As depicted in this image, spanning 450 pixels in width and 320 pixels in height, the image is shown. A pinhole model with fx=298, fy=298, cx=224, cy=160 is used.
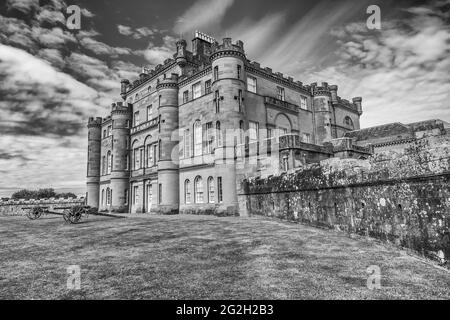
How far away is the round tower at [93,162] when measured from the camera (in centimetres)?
4147

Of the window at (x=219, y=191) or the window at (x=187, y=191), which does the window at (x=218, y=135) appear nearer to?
the window at (x=219, y=191)

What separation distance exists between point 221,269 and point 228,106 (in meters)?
18.7

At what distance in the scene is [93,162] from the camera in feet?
139

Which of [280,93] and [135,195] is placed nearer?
[280,93]

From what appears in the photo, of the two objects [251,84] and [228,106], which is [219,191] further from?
[251,84]

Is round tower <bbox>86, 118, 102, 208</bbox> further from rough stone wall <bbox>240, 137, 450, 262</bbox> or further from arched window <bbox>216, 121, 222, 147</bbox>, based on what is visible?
rough stone wall <bbox>240, 137, 450, 262</bbox>

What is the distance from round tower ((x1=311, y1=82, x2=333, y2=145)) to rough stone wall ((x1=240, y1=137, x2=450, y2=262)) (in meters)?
22.0

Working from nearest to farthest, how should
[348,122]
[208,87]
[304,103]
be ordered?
1. [208,87]
2. [304,103]
3. [348,122]

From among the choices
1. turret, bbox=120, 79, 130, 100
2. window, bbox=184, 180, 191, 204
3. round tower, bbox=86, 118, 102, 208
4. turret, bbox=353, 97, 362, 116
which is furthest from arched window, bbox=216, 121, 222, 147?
round tower, bbox=86, 118, 102, 208

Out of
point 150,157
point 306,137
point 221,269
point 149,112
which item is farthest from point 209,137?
point 221,269

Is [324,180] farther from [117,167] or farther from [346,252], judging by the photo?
[117,167]

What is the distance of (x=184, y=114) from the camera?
28.8 m

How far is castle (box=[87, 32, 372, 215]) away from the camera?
73.8 ft
